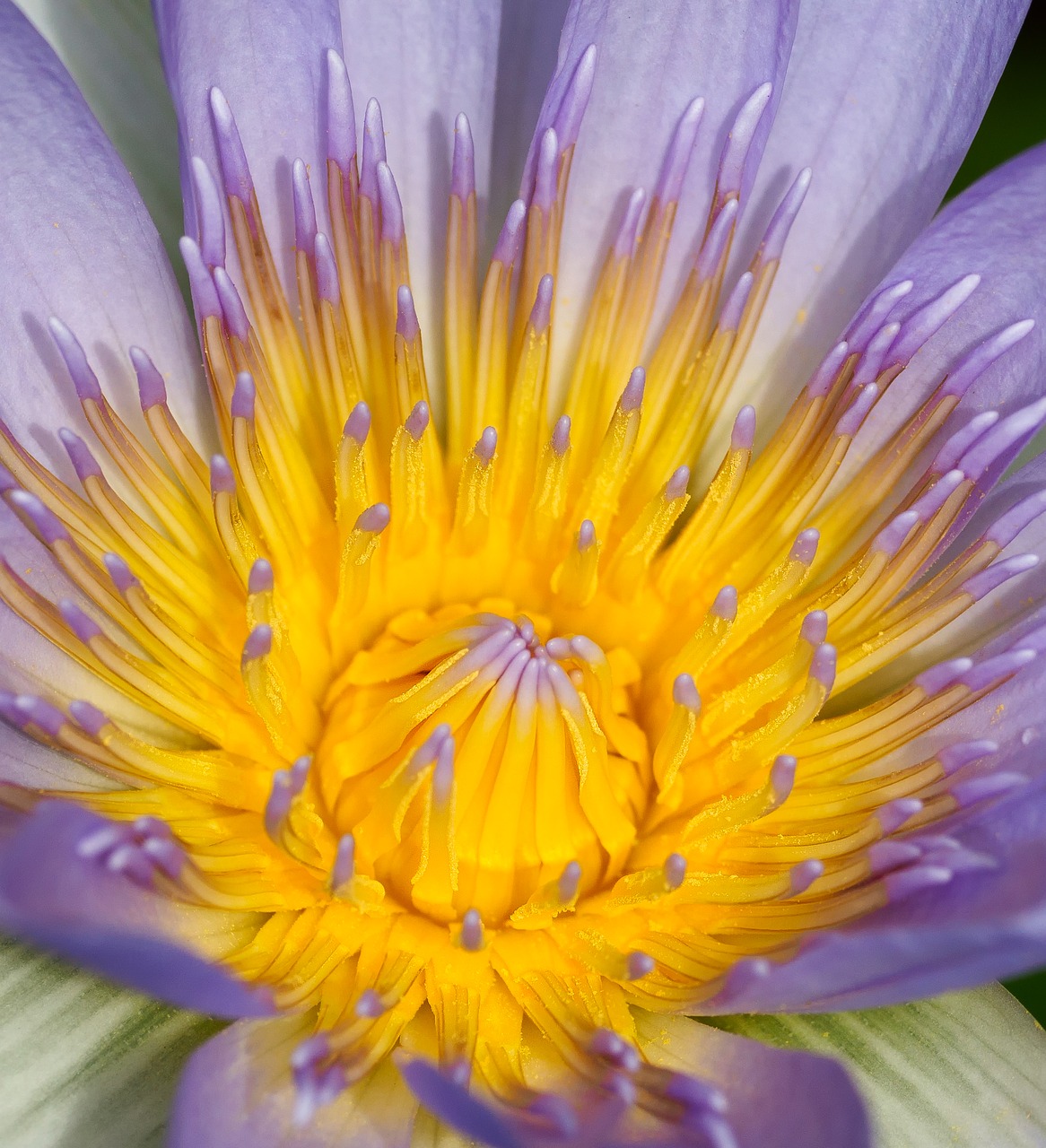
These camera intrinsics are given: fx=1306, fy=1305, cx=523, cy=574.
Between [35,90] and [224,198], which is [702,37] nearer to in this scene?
[224,198]

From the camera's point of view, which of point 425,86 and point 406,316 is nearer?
point 406,316

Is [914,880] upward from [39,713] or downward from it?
upward

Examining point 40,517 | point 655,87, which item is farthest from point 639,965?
point 655,87

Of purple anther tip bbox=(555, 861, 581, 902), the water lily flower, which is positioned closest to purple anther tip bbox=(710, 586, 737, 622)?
the water lily flower

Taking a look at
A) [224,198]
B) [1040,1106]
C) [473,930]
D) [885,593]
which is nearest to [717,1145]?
[473,930]

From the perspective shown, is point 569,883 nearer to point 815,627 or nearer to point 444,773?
point 444,773

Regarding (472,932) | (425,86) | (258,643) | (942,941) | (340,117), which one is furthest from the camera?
(425,86)

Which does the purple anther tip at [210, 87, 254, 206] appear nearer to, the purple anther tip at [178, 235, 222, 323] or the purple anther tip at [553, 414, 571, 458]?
the purple anther tip at [178, 235, 222, 323]
